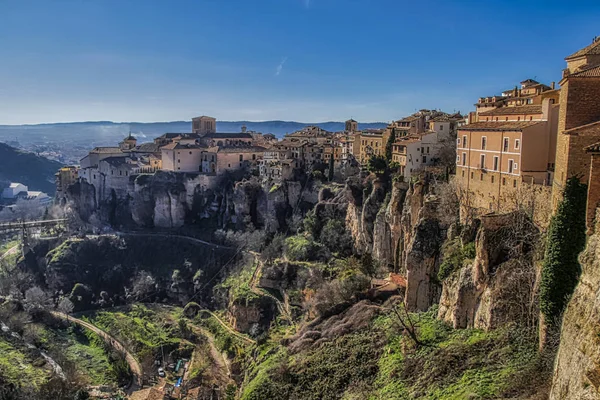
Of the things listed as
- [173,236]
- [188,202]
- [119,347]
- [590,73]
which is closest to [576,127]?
[590,73]

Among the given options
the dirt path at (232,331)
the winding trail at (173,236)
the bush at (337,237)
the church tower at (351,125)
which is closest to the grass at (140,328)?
the dirt path at (232,331)

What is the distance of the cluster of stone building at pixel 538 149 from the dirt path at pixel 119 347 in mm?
28747

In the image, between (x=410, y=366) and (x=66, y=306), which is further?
(x=66, y=306)

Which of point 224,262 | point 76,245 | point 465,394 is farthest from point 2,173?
point 465,394

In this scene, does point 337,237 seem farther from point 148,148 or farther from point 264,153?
point 148,148

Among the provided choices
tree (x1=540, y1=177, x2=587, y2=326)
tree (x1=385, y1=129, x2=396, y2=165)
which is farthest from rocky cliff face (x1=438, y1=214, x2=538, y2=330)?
tree (x1=385, y1=129, x2=396, y2=165)

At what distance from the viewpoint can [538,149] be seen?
2609 centimetres

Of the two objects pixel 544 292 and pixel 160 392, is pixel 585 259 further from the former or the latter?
pixel 160 392

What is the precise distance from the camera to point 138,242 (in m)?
70.3

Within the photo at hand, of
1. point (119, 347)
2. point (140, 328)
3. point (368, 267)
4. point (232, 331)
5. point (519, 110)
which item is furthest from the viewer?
point (140, 328)

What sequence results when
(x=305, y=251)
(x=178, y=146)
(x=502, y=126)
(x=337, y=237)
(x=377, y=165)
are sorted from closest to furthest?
(x=502, y=126) → (x=305, y=251) → (x=377, y=165) → (x=337, y=237) → (x=178, y=146)

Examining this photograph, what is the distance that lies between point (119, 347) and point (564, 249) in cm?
4134

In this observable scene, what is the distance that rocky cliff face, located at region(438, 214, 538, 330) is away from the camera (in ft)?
63.2

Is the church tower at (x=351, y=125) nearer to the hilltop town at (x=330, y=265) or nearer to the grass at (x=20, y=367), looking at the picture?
the hilltop town at (x=330, y=265)
